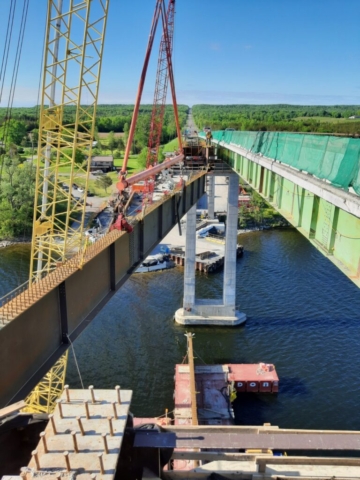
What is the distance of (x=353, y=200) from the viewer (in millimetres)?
8492

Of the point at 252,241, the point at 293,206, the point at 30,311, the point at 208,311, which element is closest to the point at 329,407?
the point at 208,311

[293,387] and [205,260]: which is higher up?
[205,260]

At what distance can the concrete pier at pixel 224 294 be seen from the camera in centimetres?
3238

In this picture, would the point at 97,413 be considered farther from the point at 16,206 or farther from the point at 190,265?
the point at 16,206

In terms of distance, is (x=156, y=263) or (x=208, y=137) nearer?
(x=208, y=137)

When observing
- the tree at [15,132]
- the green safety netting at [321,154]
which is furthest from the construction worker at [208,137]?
the tree at [15,132]

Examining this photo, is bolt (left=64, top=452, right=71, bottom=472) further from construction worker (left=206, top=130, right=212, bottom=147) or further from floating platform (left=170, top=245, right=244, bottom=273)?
floating platform (left=170, top=245, right=244, bottom=273)

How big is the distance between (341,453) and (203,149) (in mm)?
26239

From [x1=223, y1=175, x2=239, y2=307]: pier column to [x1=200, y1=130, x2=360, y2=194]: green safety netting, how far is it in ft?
38.2

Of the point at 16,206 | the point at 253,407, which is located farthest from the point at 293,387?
the point at 16,206

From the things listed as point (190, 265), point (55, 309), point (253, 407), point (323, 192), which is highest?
point (323, 192)

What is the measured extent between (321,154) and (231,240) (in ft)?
68.3

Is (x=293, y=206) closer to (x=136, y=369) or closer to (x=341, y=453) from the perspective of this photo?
(x=341, y=453)

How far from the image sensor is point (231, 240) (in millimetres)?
32531
